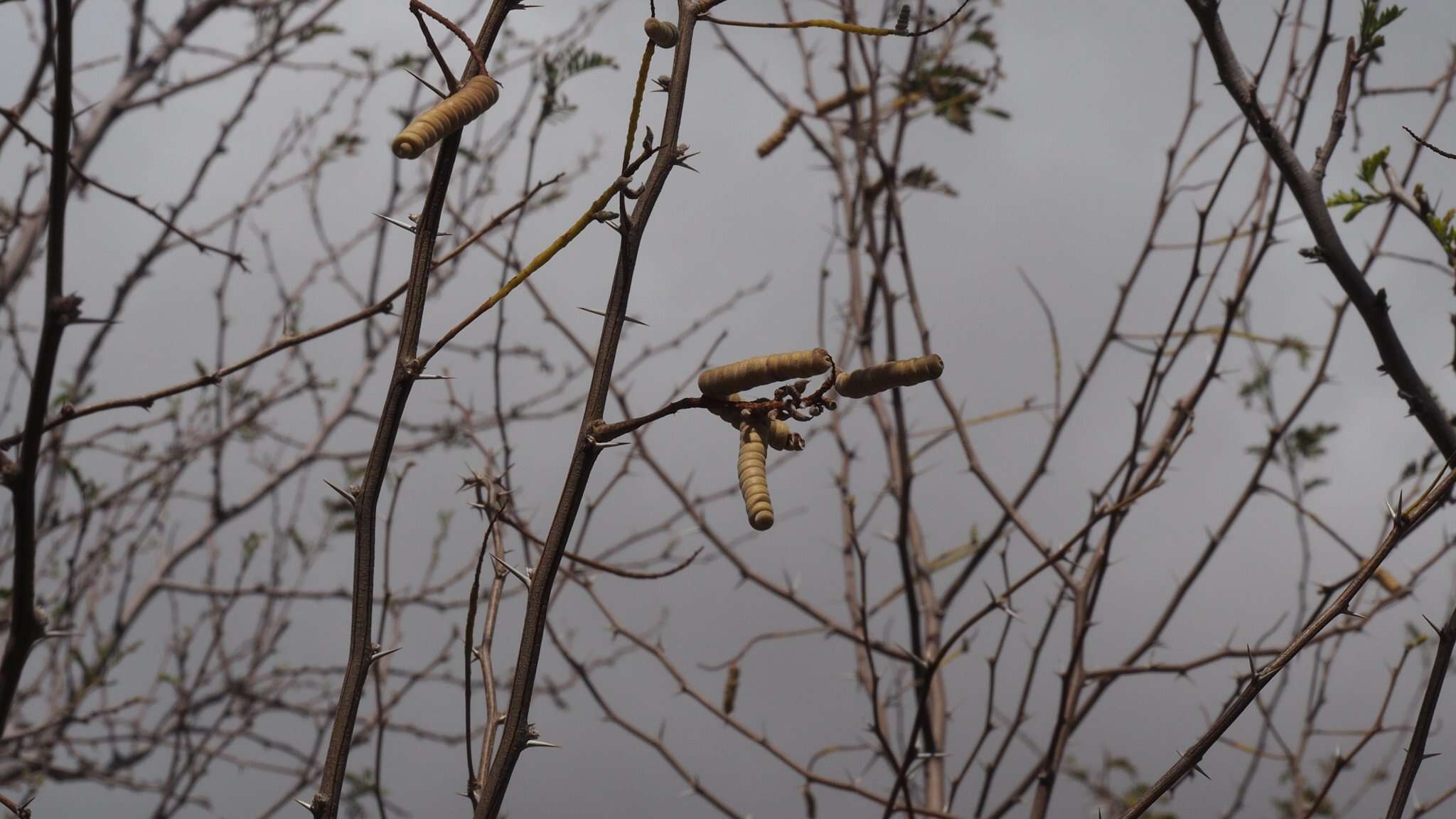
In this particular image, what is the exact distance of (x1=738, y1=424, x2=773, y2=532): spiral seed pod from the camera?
0.96 meters

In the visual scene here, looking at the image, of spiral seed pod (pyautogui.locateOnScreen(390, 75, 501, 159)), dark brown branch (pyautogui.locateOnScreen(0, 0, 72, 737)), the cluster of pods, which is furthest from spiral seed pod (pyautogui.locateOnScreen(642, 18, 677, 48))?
dark brown branch (pyautogui.locateOnScreen(0, 0, 72, 737))

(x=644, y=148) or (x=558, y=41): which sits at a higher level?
(x=558, y=41)


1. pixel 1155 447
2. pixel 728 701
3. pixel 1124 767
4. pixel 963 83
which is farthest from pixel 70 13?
Result: pixel 1124 767

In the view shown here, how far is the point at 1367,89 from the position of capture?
116 inches

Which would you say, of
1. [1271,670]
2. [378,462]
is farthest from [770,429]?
[1271,670]

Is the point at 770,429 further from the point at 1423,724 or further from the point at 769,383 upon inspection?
the point at 1423,724

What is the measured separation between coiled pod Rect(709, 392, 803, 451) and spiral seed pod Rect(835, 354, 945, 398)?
0.06 metres

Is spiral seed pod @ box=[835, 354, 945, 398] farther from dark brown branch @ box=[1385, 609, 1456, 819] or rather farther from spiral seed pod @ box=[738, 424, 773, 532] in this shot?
dark brown branch @ box=[1385, 609, 1456, 819]

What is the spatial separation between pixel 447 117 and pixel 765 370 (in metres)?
0.36

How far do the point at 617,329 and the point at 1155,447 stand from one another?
232 centimetres

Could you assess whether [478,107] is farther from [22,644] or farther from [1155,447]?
[1155,447]

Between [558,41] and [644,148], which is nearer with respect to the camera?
[644,148]

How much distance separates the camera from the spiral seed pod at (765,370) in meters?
0.97

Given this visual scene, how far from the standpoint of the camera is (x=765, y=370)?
99 cm
